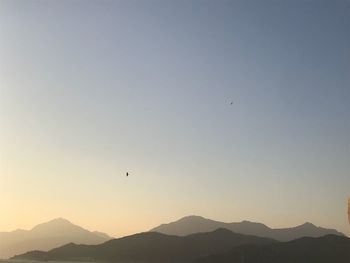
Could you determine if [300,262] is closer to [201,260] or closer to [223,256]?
[223,256]

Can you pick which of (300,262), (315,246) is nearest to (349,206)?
(300,262)

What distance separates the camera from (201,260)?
640 feet

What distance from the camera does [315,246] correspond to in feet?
580

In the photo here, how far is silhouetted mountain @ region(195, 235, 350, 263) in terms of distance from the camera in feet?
536

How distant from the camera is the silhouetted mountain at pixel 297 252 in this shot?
163 metres

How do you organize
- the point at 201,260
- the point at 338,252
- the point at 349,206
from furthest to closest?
1. the point at 201,260
2. the point at 338,252
3. the point at 349,206

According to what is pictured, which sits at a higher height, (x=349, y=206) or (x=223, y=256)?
(x=223, y=256)

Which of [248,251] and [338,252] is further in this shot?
[248,251]

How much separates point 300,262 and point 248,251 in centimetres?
2418

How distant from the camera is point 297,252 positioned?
17475 centimetres

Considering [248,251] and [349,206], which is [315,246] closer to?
[248,251]

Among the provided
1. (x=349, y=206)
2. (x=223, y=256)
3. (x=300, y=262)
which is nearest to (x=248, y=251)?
(x=223, y=256)

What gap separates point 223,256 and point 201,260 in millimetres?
11899

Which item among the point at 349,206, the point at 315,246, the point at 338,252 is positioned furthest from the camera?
the point at 315,246
